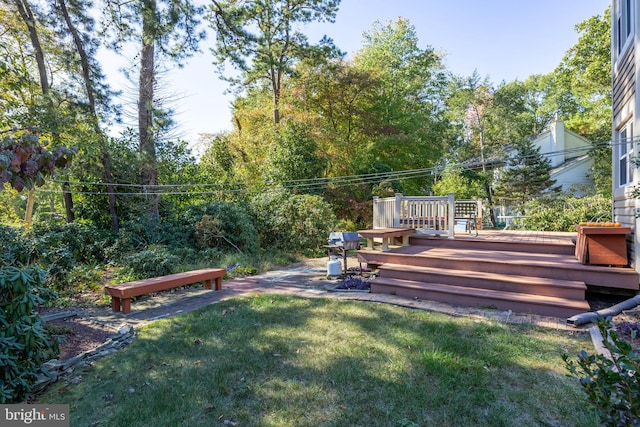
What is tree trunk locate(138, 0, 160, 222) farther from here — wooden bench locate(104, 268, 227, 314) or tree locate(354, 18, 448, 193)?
tree locate(354, 18, 448, 193)

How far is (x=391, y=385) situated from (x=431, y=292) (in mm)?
2774

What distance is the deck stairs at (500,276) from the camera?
4457mm

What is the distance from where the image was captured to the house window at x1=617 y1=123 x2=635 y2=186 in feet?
17.3

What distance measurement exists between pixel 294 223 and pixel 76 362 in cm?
760

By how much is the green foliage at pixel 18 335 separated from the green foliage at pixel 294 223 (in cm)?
784

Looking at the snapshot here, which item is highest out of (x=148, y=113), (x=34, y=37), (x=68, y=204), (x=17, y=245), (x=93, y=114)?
(x=34, y=37)

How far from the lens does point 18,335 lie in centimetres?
259

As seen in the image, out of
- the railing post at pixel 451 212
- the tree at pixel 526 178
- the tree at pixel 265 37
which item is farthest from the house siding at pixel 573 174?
the railing post at pixel 451 212

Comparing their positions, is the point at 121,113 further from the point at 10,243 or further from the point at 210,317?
the point at 210,317

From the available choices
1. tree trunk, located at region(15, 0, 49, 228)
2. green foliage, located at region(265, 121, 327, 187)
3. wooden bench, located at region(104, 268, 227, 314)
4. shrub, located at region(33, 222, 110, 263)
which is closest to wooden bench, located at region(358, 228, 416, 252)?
wooden bench, located at region(104, 268, 227, 314)

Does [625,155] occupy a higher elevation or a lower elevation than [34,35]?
lower

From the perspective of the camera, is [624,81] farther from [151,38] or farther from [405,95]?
[405,95]

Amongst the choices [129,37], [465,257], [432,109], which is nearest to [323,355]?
[465,257]

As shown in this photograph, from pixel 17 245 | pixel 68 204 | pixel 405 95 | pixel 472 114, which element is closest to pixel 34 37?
pixel 68 204
